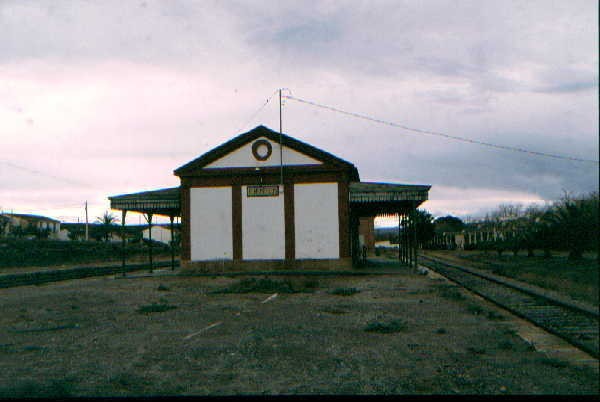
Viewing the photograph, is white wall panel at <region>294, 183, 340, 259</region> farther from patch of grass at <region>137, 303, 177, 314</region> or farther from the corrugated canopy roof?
patch of grass at <region>137, 303, 177, 314</region>

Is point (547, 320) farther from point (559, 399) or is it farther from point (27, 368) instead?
point (27, 368)

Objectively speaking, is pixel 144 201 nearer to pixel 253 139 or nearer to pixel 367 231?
pixel 253 139

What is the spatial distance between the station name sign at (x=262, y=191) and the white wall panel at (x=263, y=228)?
0.14 m

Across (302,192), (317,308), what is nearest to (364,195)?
(302,192)

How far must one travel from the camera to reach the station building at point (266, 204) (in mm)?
22750

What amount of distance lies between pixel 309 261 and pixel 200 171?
6183 millimetres

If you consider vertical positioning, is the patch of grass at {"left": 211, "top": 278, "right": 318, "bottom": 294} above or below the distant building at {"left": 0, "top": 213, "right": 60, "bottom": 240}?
below

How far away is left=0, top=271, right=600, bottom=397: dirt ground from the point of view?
561 centimetres

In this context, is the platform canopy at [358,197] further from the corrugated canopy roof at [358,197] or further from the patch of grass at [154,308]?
the patch of grass at [154,308]

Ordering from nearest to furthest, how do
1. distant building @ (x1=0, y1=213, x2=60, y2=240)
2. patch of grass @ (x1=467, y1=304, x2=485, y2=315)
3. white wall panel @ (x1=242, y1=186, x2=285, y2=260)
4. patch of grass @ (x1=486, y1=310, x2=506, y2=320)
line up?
patch of grass @ (x1=486, y1=310, x2=506, y2=320) < patch of grass @ (x1=467, y1=304, x2=485, y2=315) < white wall panel @ (x1=242, y1=186, x2=285, y2=260) < distant building @ (x1=0, y1=213, x2=60, y2=240)

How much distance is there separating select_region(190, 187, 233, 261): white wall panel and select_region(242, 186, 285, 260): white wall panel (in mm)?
740

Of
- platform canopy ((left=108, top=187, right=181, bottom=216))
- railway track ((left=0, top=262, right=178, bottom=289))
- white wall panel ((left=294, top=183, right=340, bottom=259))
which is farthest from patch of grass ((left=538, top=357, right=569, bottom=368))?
platform canopy ((left=108, top=187, right=181, bottom=216))

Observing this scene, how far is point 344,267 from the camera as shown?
22.5 meters

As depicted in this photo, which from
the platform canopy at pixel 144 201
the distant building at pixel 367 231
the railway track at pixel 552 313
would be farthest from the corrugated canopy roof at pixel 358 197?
the distant building at pixel 367 231
